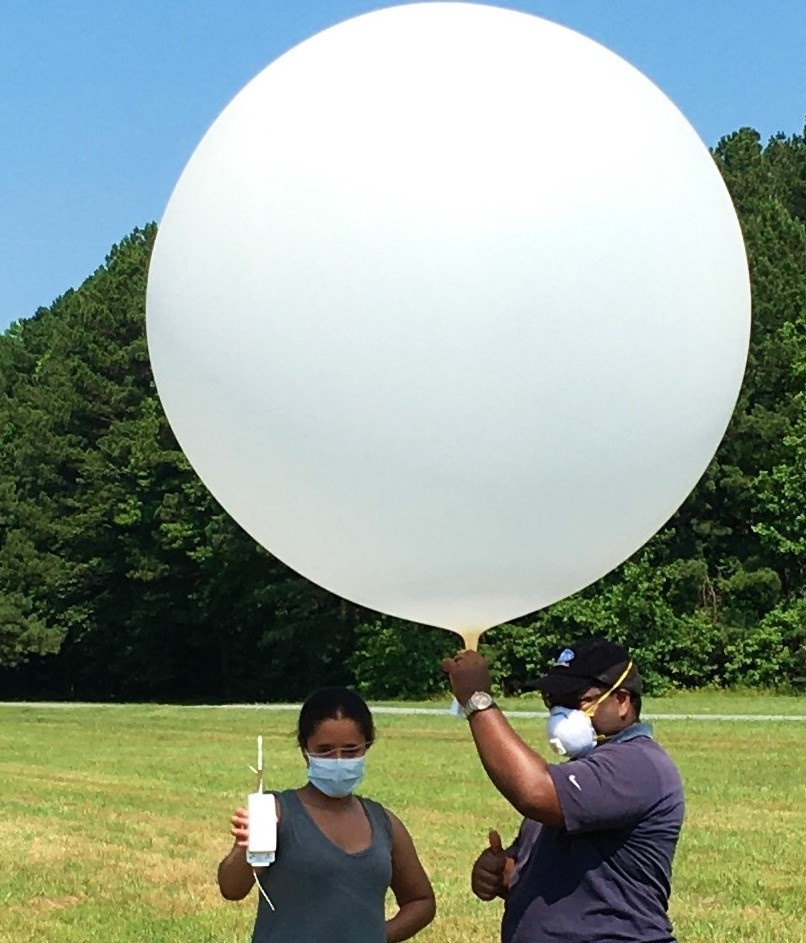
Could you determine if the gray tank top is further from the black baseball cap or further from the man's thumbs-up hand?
the black baseball cap

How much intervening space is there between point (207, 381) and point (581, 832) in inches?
49.6

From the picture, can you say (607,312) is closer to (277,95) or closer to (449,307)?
(449,307)

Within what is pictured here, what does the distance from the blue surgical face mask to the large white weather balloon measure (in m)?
0.39

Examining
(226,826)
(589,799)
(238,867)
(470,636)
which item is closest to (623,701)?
(589,799)

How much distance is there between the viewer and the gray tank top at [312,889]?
3.33 metres

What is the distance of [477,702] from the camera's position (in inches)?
128

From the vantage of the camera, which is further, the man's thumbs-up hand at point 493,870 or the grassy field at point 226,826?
the grassy field at point 226,826

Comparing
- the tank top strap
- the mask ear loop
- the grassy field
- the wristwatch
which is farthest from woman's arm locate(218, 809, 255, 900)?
the grassy field

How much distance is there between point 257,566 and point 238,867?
39.2m

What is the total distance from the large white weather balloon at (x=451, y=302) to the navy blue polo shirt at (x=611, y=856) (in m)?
0.46

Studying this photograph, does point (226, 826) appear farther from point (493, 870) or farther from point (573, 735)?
point (573, 735)

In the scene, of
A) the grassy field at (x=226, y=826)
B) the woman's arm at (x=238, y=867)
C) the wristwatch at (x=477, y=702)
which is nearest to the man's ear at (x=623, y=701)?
the wristwatch at (x=477, y=702)

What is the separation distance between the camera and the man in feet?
10.5

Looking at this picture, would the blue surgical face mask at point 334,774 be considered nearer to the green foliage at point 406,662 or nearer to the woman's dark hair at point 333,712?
the woman's dark hair at point 333,712
